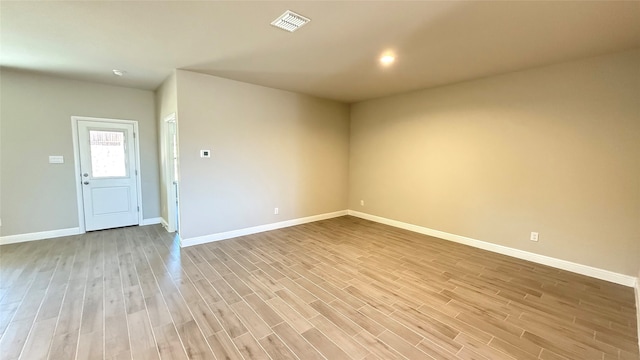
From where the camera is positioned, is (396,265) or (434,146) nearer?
(396,265)

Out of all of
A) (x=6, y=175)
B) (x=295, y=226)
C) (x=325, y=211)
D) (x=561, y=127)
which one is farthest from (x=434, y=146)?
(x=6, y=175)

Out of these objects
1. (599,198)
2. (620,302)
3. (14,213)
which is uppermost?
(599,198)

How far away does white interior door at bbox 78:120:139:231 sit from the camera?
15.7ft

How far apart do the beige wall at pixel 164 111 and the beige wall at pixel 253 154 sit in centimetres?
28

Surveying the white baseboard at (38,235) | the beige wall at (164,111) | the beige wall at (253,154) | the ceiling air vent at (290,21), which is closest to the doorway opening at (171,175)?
the beige wall at (164,111)

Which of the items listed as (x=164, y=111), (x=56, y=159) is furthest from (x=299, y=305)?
(x=56, y=159)

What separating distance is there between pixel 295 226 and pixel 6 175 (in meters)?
4.75

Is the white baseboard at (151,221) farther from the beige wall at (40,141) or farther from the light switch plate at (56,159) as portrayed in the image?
the light switch plate at (56,159)

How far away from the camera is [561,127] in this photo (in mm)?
3412

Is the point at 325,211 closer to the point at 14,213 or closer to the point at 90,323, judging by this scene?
the point at 90,323

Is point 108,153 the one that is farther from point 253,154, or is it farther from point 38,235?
point 253,154

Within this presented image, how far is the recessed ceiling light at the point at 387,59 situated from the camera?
327 cm

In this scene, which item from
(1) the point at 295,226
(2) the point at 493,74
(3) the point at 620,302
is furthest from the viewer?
(1) the point at 295,226

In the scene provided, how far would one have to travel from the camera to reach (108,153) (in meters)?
4.99
